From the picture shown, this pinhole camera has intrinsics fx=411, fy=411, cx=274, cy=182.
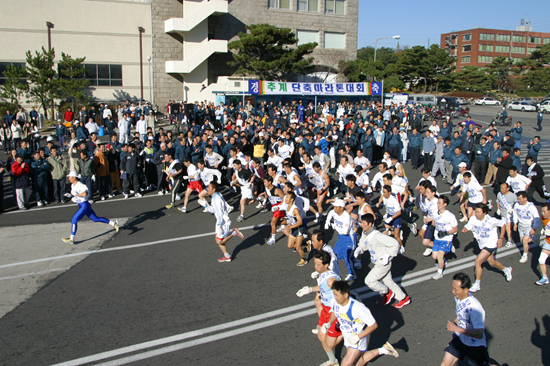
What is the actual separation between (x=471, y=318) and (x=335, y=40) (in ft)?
156

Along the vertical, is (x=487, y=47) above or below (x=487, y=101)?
above

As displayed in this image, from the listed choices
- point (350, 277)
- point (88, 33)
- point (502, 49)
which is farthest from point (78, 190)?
point (502, 49)

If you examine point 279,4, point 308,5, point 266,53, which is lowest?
point 266,53

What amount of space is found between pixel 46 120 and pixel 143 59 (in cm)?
1062

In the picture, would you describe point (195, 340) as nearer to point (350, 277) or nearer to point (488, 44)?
point (350, 277)

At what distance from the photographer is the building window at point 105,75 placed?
36.3m

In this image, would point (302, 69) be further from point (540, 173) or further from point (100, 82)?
point (540, 173)

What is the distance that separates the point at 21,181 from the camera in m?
12.3

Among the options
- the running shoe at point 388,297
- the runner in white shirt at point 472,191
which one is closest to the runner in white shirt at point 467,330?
the running shoe at point 388,297

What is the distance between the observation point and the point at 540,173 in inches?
467

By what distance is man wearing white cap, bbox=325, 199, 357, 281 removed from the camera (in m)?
7.50

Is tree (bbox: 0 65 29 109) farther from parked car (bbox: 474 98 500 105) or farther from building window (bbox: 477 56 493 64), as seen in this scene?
building window (bbox: 477 56 493 64)

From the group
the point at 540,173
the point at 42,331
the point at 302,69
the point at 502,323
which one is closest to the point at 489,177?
the point at 540,173

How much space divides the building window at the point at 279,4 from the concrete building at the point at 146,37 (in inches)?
4.0
